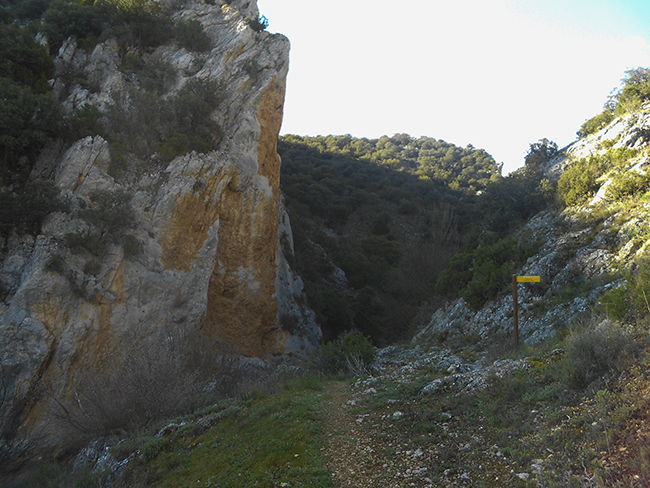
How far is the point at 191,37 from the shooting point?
16531 mm

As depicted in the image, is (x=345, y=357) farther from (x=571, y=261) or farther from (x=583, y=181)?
(x=583, y=181)

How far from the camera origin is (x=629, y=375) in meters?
4.23

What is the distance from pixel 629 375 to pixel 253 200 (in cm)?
A: 1259

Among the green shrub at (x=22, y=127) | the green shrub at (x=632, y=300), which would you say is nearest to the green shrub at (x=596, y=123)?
the green shrub at (x=632, y=300)

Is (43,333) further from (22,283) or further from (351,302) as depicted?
(351,302)

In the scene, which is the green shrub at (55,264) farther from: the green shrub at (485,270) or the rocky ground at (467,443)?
the green shrub at (485,270)

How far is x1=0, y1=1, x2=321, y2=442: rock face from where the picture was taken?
31.1ft

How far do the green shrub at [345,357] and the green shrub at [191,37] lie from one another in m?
14.2

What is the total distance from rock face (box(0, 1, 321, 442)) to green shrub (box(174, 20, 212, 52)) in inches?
18.9

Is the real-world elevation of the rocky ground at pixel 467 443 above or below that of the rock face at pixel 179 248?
below

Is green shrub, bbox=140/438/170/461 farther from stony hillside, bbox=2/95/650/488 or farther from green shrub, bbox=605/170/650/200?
green shrub, bbox=605/170/650/200

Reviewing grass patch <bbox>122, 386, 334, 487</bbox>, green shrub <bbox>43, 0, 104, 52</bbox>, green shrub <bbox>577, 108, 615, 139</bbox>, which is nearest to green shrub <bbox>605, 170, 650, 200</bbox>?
green shrub <bbox>577, 108, 615, 139</bbox>

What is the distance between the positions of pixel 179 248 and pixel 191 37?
10225 mm

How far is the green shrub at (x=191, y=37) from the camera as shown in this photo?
16.5 metres
